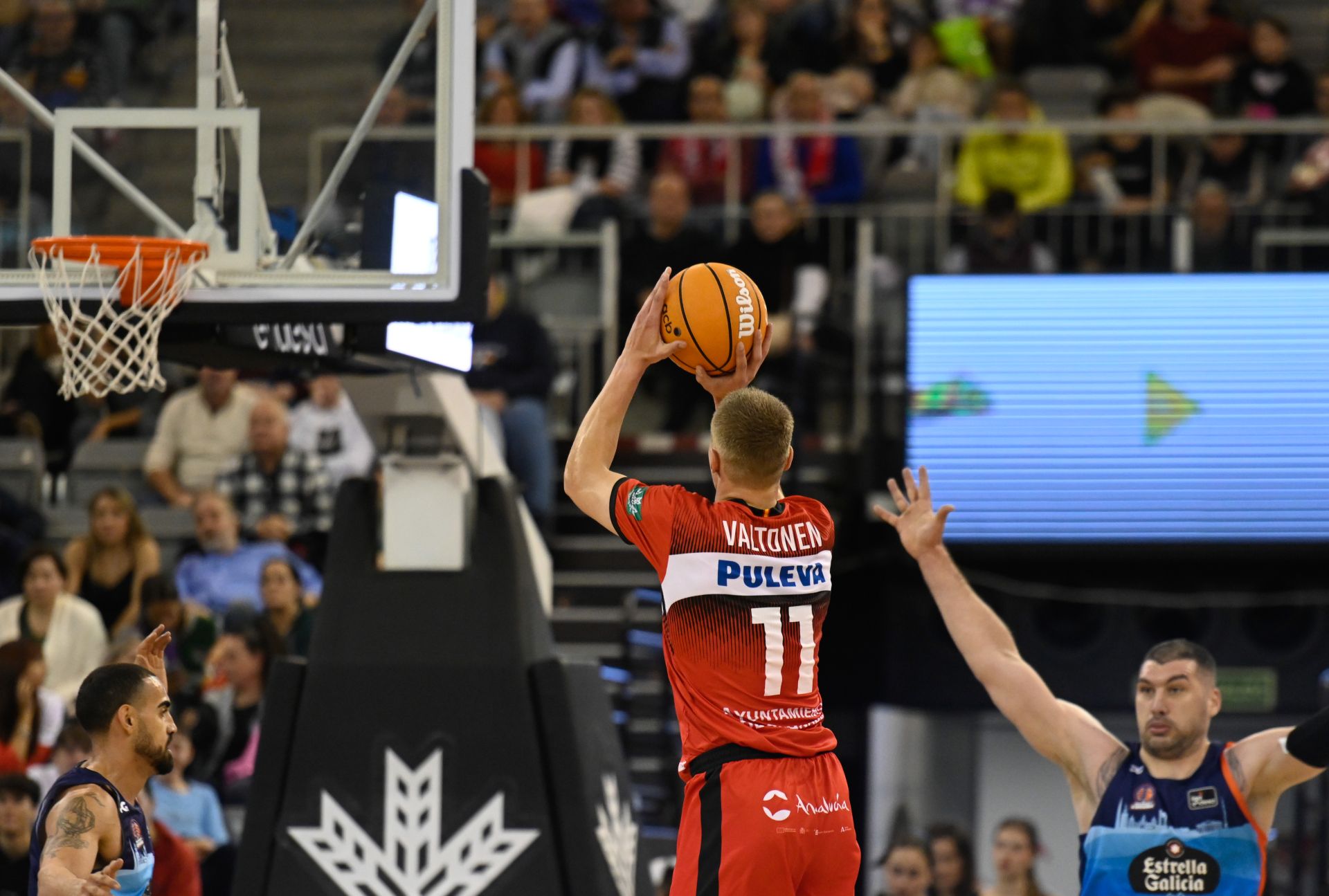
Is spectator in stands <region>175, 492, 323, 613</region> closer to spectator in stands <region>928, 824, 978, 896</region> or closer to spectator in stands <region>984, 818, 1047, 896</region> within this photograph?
spectator in stands <region>928, 824, 978, 896</region>

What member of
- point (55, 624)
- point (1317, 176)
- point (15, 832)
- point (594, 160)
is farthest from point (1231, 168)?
point (15, 832)

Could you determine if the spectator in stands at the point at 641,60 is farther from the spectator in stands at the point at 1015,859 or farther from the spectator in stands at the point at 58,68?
the spectator in stands at the point at 1015,859

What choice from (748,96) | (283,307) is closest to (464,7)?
(283,307)

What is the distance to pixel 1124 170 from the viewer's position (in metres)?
14.7

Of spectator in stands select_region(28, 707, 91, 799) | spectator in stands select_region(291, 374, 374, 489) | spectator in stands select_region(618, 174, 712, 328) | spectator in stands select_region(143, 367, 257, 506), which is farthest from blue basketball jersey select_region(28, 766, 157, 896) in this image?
spectator in stands select_region(618, 174, 712, 328)

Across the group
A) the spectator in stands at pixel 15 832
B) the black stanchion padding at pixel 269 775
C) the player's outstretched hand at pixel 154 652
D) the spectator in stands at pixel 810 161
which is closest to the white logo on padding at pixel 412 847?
Result: the black stanchion padding at pixel 269 775

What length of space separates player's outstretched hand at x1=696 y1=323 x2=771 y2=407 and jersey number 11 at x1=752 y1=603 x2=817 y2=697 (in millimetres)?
641

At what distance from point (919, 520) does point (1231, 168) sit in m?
9.27

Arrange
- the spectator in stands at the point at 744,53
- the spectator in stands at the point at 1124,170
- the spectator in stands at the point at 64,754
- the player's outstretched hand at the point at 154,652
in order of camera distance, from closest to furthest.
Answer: the player's outstretched hand at the point at 154,652
the spectator in stands at the point at 64,754
the spectator in stands at the point at 1124,170
the spectator in stands at the point at 744,53

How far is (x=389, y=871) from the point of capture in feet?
25.9

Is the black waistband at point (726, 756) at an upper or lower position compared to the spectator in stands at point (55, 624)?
upper

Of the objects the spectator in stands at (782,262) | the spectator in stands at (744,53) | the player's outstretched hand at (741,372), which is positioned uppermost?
the spectator in stands at (744,53)

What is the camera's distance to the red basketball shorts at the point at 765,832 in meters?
5.19

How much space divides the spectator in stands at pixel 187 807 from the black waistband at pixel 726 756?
15.9 feet
